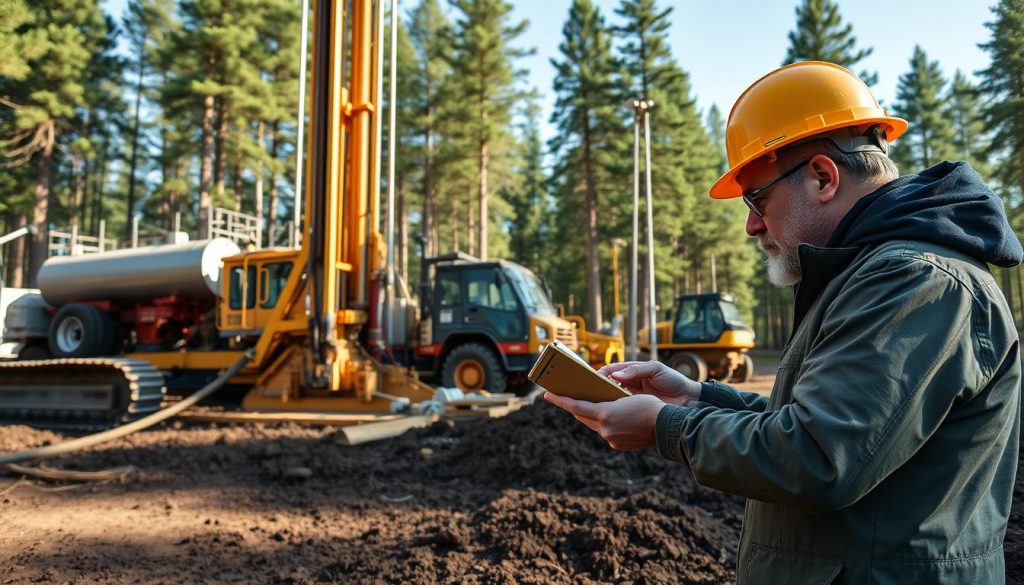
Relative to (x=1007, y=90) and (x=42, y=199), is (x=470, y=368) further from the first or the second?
(x=42, y=199)

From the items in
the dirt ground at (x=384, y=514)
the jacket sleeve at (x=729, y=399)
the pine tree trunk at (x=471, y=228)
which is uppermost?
the pine tree trunk at (x=471, y=228)

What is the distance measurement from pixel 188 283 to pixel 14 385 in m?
3.02

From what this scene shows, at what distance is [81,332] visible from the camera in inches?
444

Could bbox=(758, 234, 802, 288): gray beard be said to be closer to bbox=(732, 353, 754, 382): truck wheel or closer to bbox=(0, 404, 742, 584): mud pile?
bbox=(0, 404, 742, 584): mud pile

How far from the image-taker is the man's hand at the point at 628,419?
1521 millimetres

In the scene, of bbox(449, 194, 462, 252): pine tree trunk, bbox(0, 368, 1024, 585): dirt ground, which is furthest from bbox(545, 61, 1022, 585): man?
bbox(449, 194, 462, 252): pine tree trunk

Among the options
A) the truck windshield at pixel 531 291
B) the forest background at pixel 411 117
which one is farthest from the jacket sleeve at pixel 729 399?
the forest background at pixel 411 117

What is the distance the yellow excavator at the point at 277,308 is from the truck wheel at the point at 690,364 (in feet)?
27.8

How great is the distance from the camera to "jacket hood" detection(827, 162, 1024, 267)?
136 centimetres

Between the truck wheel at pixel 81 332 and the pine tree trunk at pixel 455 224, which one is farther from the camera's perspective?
the pine tree trunk at pixel 455 224

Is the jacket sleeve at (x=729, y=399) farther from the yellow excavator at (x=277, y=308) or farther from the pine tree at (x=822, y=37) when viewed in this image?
the pine tree at (x=822, y=37)

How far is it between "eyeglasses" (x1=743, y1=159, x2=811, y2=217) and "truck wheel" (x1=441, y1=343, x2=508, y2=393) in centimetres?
1004

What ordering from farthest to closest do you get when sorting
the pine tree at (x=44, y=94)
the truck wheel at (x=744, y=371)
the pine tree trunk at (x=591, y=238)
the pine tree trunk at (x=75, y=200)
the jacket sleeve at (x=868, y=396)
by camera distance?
the pine tree trunk at (x=75, y=200) → the pine tree trunk at (x=591, y=238) → the pine tree at (x=44, y=94) → the truck wheel at (x=744, y=371) → the jacket sleeve at (x=868, y=396)

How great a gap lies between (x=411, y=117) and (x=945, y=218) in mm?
31373
